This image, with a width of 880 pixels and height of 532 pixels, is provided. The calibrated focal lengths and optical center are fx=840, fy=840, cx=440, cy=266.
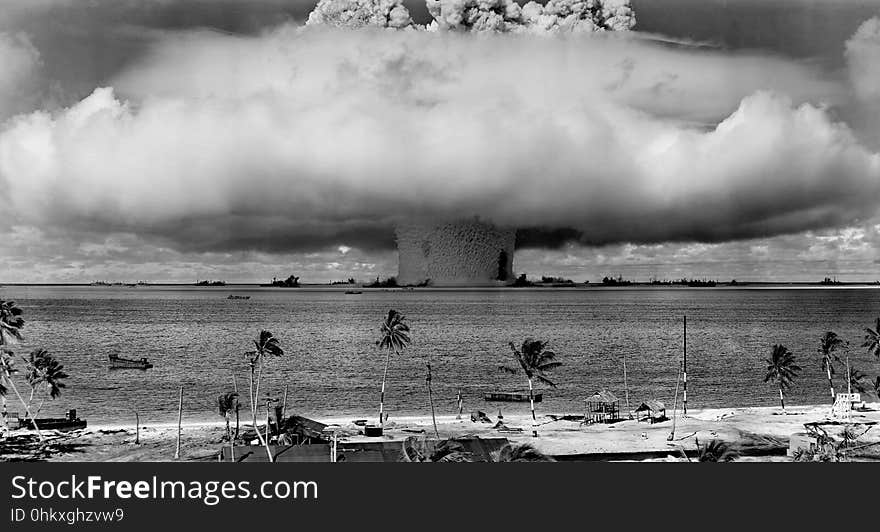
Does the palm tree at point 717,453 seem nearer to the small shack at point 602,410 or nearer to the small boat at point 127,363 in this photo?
the small shack at point 602,410

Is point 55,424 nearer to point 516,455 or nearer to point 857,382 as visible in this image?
point 516,455

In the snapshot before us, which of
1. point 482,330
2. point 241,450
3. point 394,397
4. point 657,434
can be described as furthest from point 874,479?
point 482,330

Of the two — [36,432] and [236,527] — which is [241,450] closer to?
[236,527]

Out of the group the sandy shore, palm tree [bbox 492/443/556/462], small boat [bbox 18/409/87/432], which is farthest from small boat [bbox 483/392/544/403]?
palm tree [bbox 492/443/556/462]

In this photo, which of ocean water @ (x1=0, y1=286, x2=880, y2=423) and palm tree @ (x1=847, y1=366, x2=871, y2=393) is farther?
ocean water @ (x1=0, y1=286, x2=880, y2=423)

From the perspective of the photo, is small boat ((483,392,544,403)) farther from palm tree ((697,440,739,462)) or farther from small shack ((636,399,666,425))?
palm tree ((697,440,739,462))

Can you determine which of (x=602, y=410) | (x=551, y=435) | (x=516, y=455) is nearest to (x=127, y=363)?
(x=602, y=410)

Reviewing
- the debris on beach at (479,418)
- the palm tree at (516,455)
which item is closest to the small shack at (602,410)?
the debris on beach at (479,418)
